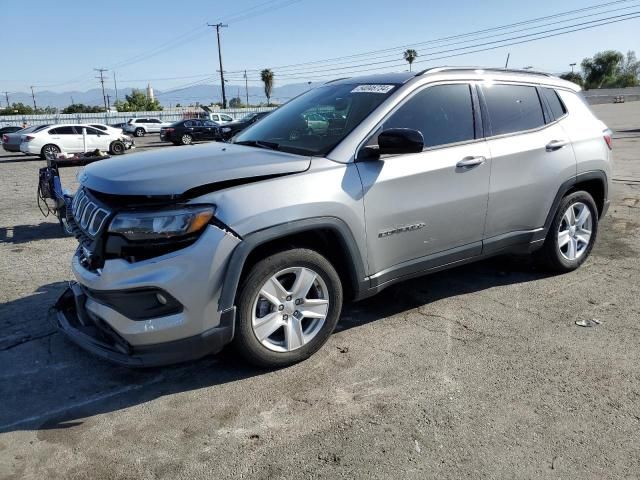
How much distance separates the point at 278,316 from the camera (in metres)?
3.23

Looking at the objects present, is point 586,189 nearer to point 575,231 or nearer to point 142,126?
point 575,231

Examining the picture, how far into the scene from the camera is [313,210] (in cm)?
317

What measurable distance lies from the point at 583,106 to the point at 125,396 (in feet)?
15.2

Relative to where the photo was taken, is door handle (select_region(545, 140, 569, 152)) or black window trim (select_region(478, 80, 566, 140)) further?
door handle (select_region(545, 140, 569, 152))

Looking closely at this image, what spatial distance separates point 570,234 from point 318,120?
269cm

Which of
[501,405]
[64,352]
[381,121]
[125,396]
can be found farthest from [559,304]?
[64,352]

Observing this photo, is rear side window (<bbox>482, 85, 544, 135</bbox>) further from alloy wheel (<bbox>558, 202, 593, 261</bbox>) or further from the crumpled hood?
the crumpled hood

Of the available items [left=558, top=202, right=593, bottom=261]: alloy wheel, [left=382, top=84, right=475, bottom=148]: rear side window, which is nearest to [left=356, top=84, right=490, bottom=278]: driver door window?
[left=382, top=84, right=475, bottom=148]: rear side window

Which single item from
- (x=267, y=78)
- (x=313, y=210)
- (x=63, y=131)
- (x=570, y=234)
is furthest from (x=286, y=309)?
(x=267, y=78)

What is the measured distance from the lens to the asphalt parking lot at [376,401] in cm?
251

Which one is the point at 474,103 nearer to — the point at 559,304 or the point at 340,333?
the point at 559,304

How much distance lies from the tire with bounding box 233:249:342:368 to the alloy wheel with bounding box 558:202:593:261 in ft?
8.46

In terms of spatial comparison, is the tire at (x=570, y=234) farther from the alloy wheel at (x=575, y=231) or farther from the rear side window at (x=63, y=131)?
the rear side window at (x=63, y=131)

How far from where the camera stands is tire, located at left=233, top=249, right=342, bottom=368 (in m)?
3.08
